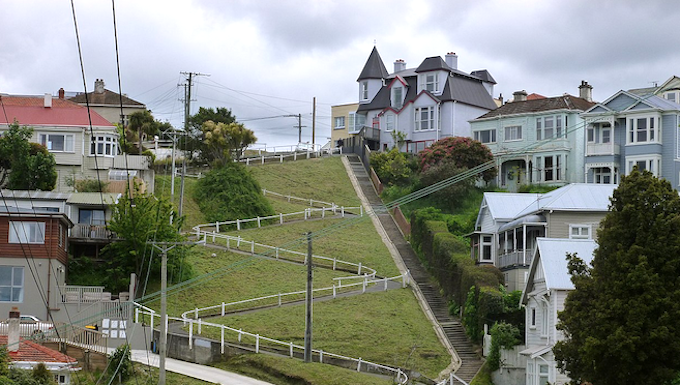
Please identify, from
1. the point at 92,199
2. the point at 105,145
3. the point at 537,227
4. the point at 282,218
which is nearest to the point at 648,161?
the point at 537,227

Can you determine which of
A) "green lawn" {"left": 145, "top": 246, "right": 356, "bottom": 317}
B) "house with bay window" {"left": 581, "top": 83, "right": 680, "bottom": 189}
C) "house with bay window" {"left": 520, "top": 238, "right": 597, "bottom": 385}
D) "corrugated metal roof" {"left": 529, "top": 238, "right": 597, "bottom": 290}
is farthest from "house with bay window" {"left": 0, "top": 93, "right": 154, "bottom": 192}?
"corrugated metal roof" {"left": 529, "top": 238, "right": 597, "bottom": 290}

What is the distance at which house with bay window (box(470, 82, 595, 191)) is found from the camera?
7938 centimetres

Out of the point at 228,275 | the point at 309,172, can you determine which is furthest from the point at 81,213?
the point at 309,172

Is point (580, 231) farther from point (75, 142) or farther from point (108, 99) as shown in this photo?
point (108, 99)

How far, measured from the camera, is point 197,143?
87.0 metres

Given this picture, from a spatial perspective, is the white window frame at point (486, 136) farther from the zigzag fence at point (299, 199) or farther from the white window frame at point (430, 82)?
the zigzag fence at point (299, 199)

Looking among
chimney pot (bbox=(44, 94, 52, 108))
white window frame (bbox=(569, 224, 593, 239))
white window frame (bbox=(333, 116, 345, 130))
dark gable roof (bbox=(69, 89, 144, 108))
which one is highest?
dark gable roof (bbox=(69, 89, 144, 108))

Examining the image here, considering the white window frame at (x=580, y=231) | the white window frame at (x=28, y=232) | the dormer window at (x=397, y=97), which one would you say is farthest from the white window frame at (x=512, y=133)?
the white window frame at (x=28, y=232)

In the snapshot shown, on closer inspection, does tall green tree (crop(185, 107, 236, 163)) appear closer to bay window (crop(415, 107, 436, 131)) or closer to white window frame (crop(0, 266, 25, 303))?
bay window (crop(415, 107, 436, 131))

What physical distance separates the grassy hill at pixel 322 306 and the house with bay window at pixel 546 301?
472cm

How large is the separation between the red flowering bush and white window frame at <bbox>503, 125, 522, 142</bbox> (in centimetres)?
288

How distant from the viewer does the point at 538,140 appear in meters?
81.1

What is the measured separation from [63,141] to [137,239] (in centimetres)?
1671

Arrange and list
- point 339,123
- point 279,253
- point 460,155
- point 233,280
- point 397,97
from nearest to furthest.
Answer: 1. point 233,280
2. point 279,253
3. point 460,155
4. point 397,97
5. point 339,123
